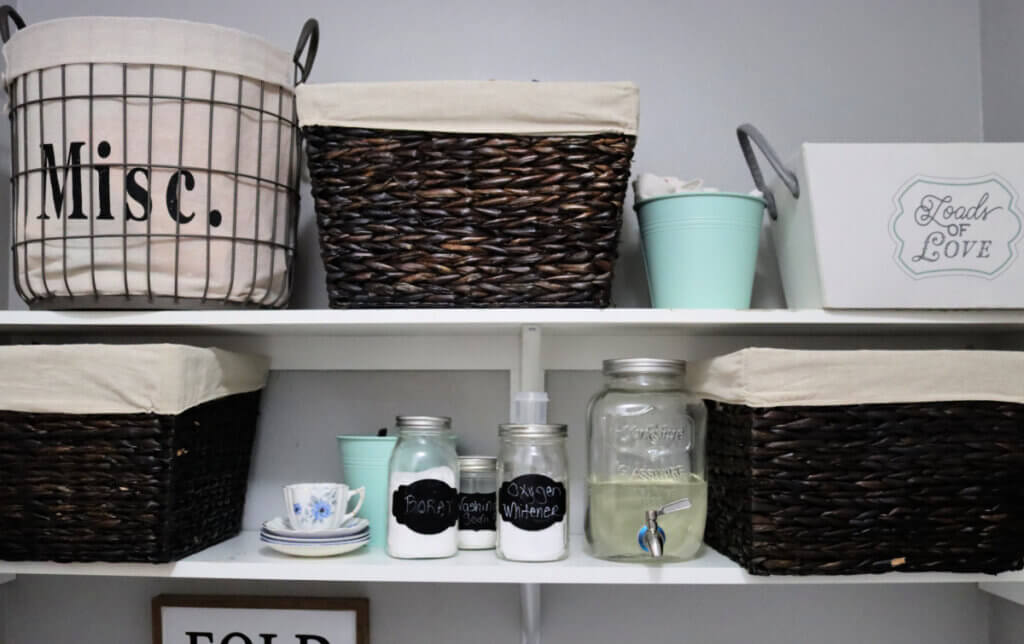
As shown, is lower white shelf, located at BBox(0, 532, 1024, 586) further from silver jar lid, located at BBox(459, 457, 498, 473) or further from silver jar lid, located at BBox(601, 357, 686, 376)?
silver jar lid, located at BBox(601, 357, 686, 376)

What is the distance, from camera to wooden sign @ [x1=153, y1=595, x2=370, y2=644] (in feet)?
4.38

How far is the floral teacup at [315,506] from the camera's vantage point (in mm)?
1136

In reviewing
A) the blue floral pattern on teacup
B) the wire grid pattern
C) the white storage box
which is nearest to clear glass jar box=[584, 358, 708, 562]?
the white storage box

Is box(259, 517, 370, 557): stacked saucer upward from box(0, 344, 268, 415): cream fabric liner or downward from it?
downward

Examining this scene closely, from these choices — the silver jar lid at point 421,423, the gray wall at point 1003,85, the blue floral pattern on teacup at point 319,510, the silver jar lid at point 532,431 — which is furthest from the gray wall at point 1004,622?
the blue floral pattern on teacup at point 319,510

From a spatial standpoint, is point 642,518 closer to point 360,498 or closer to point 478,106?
point 360,498

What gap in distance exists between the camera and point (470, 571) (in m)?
1.08

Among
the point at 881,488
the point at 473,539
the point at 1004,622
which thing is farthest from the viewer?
the point at 1004,622

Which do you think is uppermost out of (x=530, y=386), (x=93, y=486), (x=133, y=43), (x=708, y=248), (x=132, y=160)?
(x=133, y=43)

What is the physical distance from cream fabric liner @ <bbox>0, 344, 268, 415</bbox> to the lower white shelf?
0.20 meters

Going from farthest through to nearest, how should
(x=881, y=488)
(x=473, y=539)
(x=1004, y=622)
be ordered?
(x=1004, y=622), (x=473, y=539), (x=881, y=488)

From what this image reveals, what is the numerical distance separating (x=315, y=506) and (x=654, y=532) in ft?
1.39

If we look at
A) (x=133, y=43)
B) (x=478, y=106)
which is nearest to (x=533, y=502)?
(x=478, y=106)

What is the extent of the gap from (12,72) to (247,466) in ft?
2.02
